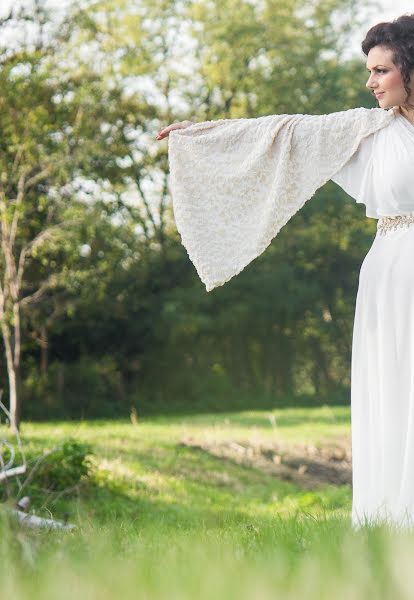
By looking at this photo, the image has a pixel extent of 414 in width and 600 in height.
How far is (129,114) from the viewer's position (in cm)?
1847

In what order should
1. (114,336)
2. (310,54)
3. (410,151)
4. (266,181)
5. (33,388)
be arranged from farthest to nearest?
(310,54) → (114,336) → (33,388) → (266,181) → (410,151)

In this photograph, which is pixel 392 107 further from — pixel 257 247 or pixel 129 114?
pixel 129 114

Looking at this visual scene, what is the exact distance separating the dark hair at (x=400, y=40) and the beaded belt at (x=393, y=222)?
462 millimetres

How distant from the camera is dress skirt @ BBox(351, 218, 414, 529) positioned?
12.1ft

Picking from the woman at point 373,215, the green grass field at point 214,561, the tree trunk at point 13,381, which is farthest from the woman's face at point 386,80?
the tree trunk at point 13,381

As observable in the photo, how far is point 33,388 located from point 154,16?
7.63 metres

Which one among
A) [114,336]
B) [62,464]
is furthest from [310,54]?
[62,464]

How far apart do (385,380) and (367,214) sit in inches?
26.9

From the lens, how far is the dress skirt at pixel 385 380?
145 inches

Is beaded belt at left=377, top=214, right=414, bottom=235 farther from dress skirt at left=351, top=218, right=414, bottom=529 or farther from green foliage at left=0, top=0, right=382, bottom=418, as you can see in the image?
green foliage at left=0, top=0, right=382, bottom=418

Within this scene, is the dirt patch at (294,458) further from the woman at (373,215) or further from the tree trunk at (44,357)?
the woman at (373,215)

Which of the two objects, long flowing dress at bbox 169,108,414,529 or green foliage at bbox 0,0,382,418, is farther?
green foliage at bbox 0,0,382,418

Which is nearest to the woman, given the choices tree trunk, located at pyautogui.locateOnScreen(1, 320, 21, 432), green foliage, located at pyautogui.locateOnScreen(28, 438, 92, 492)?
green foliage, located at pyautogui.locateOnScreen(28, 438, 92, 492)

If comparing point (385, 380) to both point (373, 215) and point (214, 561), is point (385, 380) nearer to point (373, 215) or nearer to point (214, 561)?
point (373, 215)
